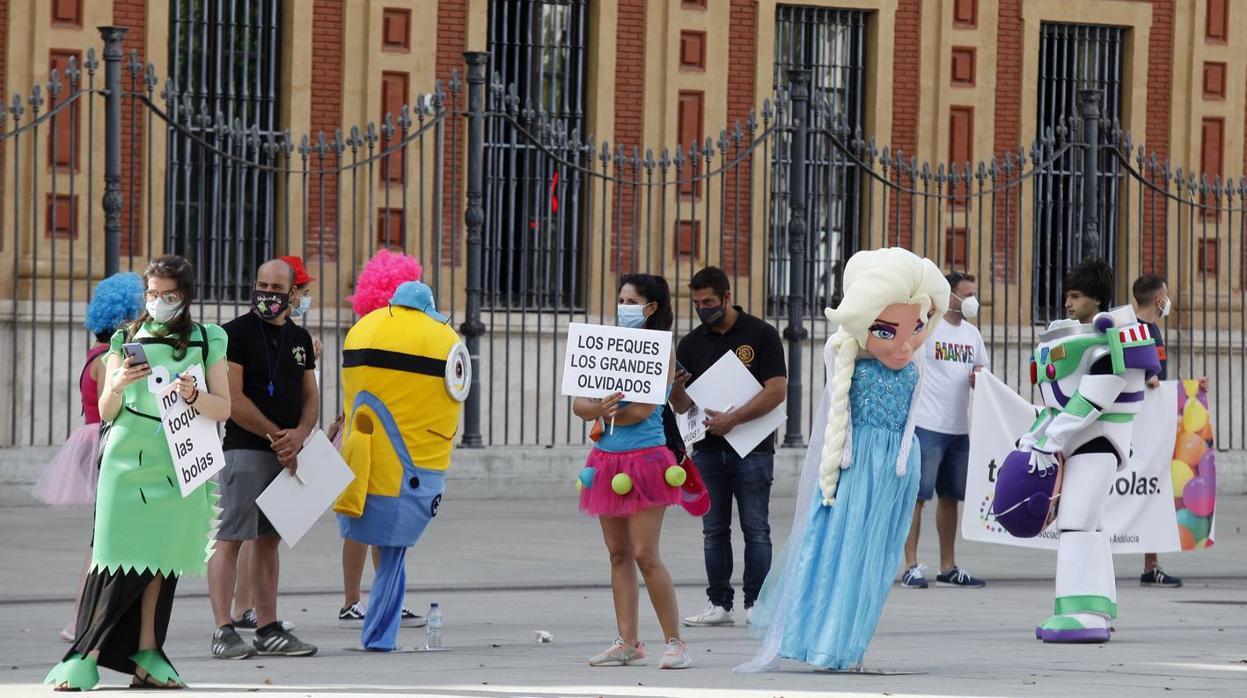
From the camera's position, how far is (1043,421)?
1086 cm

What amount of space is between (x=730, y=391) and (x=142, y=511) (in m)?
3.58

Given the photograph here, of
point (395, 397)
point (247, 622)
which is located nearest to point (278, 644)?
point (247, 622)

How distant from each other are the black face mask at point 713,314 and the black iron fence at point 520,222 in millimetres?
5635

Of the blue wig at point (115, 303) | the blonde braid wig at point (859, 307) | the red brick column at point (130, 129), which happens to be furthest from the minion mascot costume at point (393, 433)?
the red brick column at point (130, 129)

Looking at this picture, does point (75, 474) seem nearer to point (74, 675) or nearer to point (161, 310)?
point (161, 310)

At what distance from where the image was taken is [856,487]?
925 cm

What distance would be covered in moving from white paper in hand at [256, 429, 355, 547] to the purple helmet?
3.04m

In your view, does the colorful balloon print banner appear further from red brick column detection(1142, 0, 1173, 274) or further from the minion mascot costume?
red brick column detection(1142, 0, 1173, 274)

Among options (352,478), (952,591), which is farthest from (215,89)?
(352,478)

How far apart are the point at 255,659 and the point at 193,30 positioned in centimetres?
1129

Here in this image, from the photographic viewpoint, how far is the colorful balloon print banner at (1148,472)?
13.3 m

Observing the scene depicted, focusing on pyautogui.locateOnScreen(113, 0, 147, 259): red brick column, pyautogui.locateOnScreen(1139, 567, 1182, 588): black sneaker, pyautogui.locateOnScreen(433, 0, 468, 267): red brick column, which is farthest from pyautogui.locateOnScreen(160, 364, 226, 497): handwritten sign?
pyautogui.locateOnScreen(433, 0, 468, 267): red brick column

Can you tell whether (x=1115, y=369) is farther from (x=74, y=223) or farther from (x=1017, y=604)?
(x=74, y=223)

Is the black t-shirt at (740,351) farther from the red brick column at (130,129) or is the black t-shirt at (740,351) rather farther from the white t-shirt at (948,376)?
the red brick column at (130,129)
